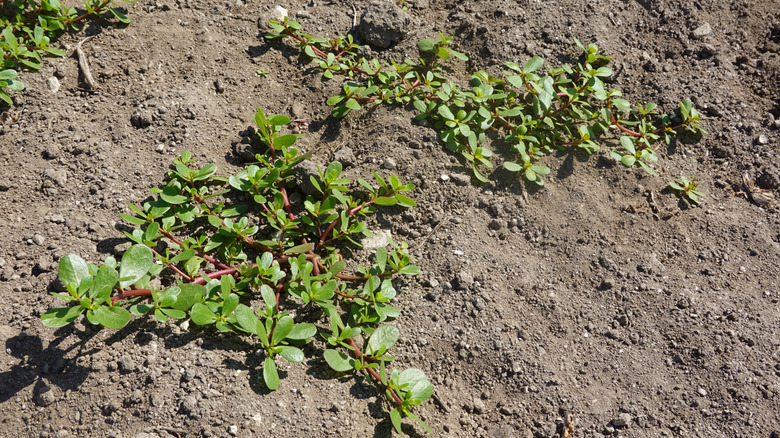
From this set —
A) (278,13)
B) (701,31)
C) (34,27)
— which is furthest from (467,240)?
(34,27)

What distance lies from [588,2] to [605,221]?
162 cm

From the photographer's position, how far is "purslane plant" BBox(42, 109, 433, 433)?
83.8 inches

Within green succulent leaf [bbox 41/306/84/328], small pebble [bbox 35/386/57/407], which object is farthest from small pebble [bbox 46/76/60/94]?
small pebble [bbox 35/386/57/407]

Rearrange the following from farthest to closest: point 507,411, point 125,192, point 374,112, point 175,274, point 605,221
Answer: point 374,112, point 605,221, point 125,192, point 175,274, point 507,411

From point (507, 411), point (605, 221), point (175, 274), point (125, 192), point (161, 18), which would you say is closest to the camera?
point (507, 411)

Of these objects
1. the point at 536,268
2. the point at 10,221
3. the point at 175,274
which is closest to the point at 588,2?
the point at 536,268

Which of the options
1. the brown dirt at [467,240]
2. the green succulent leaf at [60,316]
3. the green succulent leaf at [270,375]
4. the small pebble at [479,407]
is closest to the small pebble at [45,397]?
the brown dirt at [467,240]

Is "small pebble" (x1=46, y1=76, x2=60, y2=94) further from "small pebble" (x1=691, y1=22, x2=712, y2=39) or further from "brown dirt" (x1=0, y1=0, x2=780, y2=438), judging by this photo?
"small pebble" (x1=691, y1=22, x2=712, y2=39)

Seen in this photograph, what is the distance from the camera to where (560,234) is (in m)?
2.75

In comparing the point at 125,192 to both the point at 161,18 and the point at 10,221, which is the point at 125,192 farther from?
the point at 161,18

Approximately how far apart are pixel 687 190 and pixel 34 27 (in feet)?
12.6

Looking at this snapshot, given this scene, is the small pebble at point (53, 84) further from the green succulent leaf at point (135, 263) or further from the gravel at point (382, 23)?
the gravel at point (382, 23)

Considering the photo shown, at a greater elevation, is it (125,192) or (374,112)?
(374,112)

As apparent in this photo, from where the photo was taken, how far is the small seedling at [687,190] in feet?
9.68
